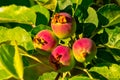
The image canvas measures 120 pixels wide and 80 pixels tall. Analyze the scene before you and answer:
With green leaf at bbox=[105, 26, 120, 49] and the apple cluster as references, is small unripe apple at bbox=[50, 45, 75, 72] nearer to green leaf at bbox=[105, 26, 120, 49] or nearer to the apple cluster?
the apple cluster

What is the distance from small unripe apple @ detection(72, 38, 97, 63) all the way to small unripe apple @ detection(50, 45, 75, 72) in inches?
1.1

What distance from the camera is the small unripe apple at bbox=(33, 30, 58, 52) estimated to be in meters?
1.15

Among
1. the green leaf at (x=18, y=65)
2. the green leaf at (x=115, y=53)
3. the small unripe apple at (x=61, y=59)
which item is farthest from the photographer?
the green leaf at (x=115, y=53)

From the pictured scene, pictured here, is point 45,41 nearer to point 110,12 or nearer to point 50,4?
point 50,4

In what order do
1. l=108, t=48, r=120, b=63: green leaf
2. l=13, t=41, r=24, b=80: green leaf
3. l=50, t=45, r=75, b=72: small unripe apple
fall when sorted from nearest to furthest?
1. l=13, t=41, r=24, b=80: green leaf
2. l=50, t=45, r=75, b=72: small unripe apple
3. l=108, t=48, r=120, b=63: green leaf

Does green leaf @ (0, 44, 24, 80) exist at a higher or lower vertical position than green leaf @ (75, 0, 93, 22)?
lower

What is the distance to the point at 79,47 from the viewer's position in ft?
3.66

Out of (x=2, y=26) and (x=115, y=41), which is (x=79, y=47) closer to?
(x=115, y=41)

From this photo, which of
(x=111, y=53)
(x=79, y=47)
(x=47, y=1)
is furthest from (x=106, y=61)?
(x=47, y=1)

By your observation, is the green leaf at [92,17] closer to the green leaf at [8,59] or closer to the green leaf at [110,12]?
the green leaf at [110,12]

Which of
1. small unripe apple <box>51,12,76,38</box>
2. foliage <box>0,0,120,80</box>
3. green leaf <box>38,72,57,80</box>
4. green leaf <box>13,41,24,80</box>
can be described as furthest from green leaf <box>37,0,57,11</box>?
green leaf <box>13,41,24,80</box>

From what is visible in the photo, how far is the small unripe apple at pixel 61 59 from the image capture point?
43.8 inches

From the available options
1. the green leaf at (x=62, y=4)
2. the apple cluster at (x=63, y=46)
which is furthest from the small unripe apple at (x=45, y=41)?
the green leaf at (x=62, y=4)

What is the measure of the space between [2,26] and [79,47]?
30cm
